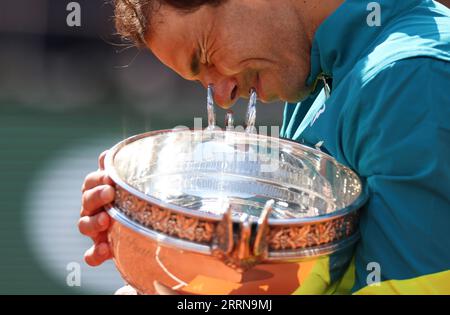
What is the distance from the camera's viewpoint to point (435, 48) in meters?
0.86

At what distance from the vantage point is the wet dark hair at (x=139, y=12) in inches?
43.7

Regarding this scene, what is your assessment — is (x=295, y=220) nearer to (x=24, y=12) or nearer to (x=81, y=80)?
(x=81, y=80)

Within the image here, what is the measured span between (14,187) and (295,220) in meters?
2.26

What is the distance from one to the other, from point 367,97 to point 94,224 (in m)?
0.36

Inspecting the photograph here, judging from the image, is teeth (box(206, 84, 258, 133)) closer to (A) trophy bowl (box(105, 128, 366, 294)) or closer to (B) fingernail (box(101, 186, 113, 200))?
(A) trophy bowl (box(105, 128, 366, 294))

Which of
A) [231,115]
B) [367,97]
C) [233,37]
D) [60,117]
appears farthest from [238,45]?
[60,117]

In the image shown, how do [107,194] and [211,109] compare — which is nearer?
[107,194]

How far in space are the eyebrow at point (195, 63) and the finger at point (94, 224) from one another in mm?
408

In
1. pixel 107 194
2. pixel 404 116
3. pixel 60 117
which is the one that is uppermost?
pixel 404 116

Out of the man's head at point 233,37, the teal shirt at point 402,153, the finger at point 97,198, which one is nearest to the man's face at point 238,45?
the man's head at point 233,37

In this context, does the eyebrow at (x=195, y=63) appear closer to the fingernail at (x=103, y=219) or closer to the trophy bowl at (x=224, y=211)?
the trophy bowl at (x=224, y=211)

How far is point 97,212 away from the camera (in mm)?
860

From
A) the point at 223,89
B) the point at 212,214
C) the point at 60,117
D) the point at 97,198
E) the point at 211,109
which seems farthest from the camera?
the point at 60,117

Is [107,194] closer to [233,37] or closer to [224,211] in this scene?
[224,211]
